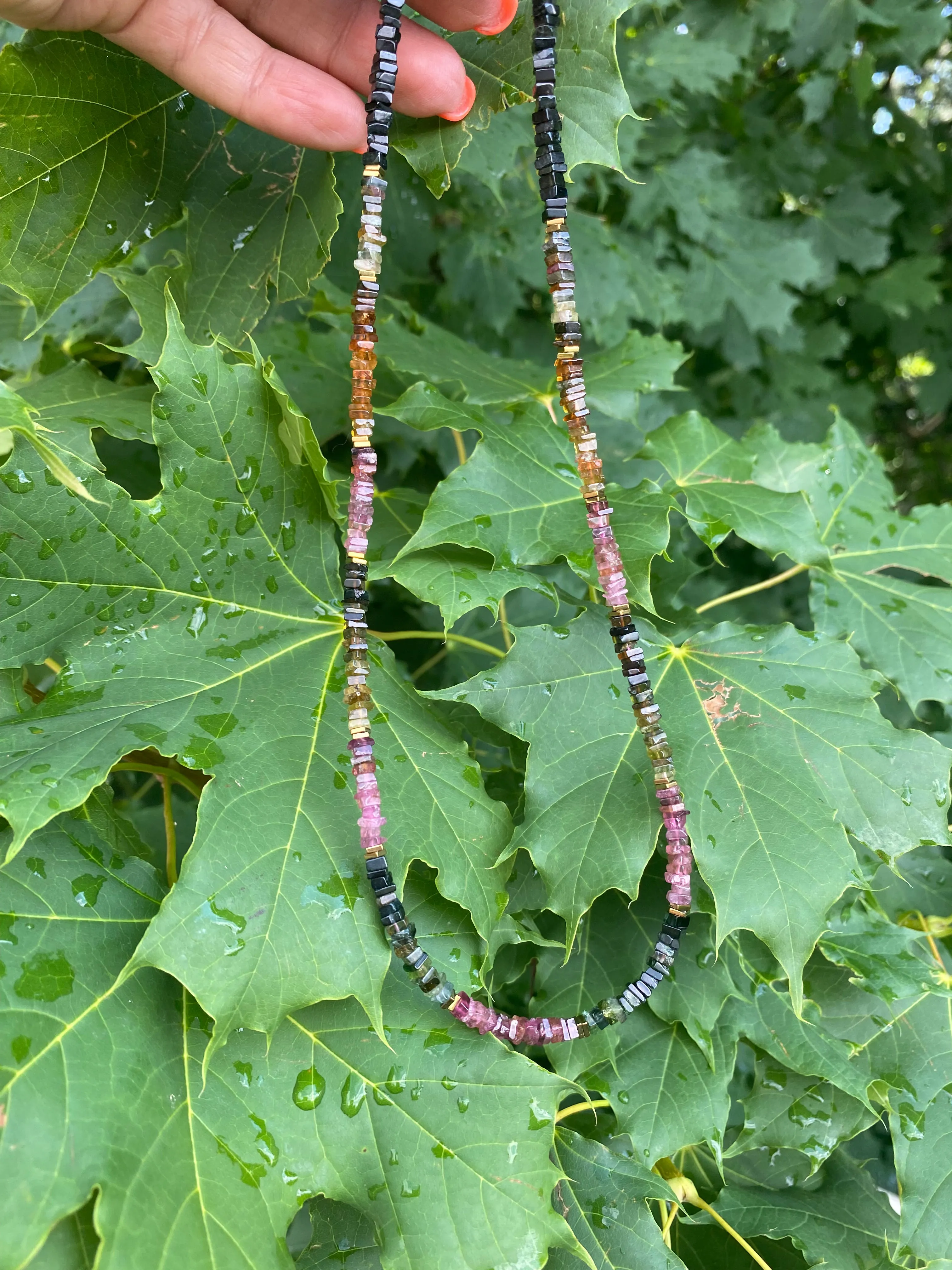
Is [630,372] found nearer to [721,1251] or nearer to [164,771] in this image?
[164,771]

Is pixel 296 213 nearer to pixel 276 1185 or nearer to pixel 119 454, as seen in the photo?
pixel 119 454

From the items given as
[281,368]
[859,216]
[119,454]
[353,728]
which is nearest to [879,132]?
[859,216]

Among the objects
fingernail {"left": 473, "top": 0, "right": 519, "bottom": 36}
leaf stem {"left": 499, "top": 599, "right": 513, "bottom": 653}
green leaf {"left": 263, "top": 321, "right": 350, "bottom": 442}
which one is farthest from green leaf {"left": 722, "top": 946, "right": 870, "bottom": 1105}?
fingernail {"left": 473, "top": 0, "right": 519, "bottom": 36}

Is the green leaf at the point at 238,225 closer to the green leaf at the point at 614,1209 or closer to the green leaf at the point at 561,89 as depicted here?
the green leaf at the point at 561,89

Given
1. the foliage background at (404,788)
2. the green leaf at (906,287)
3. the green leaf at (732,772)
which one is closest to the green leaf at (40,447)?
the foliage background at (404,788)

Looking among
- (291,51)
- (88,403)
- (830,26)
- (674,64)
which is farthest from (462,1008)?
(830,26)

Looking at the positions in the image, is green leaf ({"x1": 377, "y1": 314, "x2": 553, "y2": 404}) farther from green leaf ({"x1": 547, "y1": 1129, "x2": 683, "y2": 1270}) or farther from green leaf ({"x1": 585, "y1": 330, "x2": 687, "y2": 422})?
green leaf ({"x1": 547, "y1": 1129, "x2": 683, "y2": 1270})
